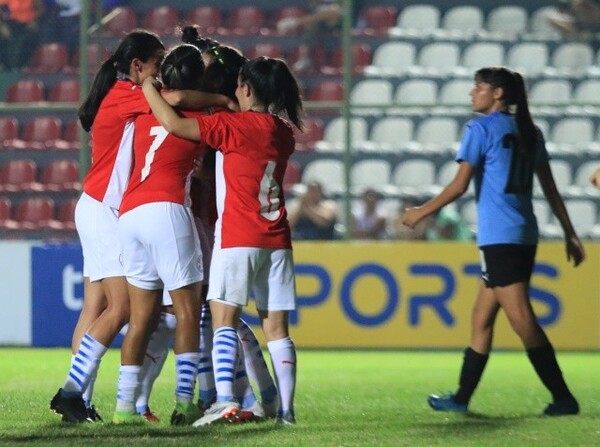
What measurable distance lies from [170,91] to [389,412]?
7.09ft

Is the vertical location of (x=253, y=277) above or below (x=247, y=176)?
below

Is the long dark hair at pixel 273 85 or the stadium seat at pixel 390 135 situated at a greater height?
the long dark hair at pixel 273 85

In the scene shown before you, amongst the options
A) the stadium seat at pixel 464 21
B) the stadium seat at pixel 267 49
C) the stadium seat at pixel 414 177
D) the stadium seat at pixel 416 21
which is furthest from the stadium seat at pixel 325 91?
the stadium seat at pixel 464 21

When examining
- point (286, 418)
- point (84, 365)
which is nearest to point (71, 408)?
point (84, 365)

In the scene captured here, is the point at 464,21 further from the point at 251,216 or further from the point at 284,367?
the point at 284,367

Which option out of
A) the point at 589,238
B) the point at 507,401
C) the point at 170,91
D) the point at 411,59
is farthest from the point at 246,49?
the point at 170,91

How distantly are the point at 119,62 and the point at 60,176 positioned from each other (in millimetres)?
6570

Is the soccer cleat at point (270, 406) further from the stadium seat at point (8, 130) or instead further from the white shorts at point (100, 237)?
the stadium seat at point (8, 130)

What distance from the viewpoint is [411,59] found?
14.1 meters

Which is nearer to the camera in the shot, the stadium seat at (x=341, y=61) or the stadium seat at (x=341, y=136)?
the stadium seat at (x=341, y=136)

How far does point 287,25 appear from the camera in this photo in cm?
1391

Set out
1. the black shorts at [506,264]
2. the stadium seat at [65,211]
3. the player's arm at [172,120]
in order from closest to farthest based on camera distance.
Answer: the player's arm at [172,120] < the black shorts at [506,264] < the stadium seat at [65,211]

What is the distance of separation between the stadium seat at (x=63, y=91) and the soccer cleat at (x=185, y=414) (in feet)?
24.2

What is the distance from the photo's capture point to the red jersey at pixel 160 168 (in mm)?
6863
